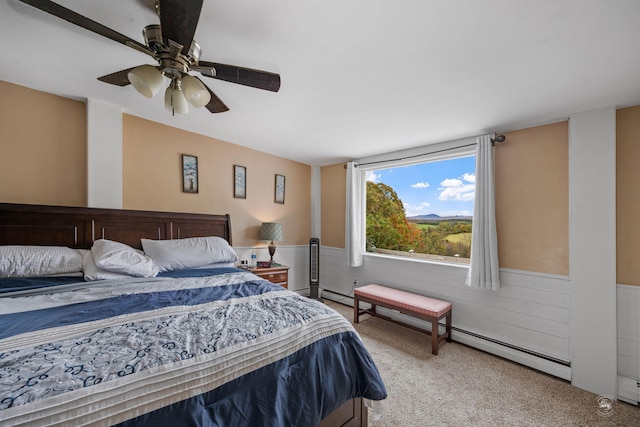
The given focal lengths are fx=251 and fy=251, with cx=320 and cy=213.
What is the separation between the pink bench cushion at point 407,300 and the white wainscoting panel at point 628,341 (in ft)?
4.25

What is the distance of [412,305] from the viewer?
2.83 meters

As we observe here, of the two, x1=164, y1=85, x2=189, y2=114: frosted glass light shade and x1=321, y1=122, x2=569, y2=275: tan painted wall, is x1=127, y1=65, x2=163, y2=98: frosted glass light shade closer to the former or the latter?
x1=164, y1=85, x2=189, y2=114: frosted glass light shade

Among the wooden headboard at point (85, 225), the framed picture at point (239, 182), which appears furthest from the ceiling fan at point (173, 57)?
the framed picture at point (239, 182)

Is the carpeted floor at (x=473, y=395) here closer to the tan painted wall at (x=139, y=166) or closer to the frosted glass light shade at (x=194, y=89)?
the frosted glass light shade at (x=194, y=89)

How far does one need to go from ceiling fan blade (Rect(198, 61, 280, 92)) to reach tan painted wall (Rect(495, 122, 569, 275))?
8.51 feet

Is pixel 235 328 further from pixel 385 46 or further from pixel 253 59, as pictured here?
pixel 385 46

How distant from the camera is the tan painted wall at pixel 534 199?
2.39 m

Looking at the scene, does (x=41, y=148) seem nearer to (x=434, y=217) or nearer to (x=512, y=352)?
(x=434, y=217)

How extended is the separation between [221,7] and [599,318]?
357cm

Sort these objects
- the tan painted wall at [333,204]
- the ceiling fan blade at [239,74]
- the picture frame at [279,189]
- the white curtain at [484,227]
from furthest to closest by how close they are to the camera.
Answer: the tan painted wall at [333,204] → the picture frame at [279,189] → the white curtain at [484,227] → the ceiling fan blade at [239,74]

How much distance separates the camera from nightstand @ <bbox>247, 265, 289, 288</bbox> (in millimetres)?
3312

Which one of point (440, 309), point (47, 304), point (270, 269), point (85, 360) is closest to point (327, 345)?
point (85, 360)

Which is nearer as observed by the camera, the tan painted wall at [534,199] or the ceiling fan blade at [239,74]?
the ceiling fan blade at [239,74]

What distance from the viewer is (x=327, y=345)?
50.8 inches
